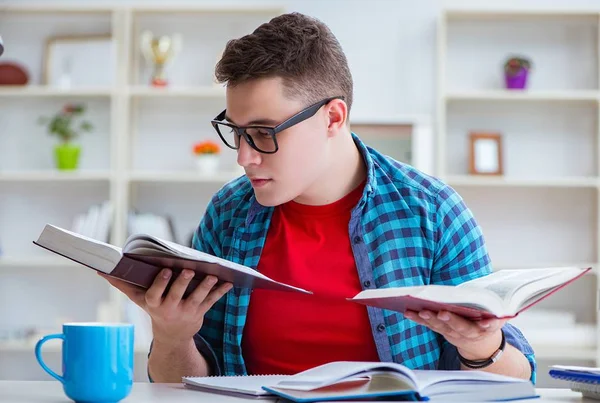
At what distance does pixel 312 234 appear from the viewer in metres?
1.65

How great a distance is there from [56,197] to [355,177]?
260cm

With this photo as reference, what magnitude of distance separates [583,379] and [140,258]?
66 centimetres

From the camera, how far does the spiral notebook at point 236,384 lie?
1.14 m

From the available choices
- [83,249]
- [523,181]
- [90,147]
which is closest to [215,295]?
[83,249]

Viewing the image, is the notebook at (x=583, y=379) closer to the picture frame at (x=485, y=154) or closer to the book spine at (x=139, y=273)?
the book spine at (x=139, y=273)

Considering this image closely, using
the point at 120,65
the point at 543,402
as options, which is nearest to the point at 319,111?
the point at 543,402

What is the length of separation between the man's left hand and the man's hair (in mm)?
525

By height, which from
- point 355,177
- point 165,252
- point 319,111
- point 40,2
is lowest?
point 165,252

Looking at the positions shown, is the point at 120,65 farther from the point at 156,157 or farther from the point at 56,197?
the point at 56,197

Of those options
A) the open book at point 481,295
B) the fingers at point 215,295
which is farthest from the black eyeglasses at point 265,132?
the open book at point 481,295

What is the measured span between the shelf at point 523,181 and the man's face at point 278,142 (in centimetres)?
220

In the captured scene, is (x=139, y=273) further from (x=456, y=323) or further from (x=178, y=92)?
→ (x=178, y=92)

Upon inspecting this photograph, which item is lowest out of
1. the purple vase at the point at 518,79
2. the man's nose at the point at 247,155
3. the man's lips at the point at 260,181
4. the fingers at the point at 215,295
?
the fingers at the point at 215,295

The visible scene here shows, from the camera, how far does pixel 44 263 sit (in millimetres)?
3719
